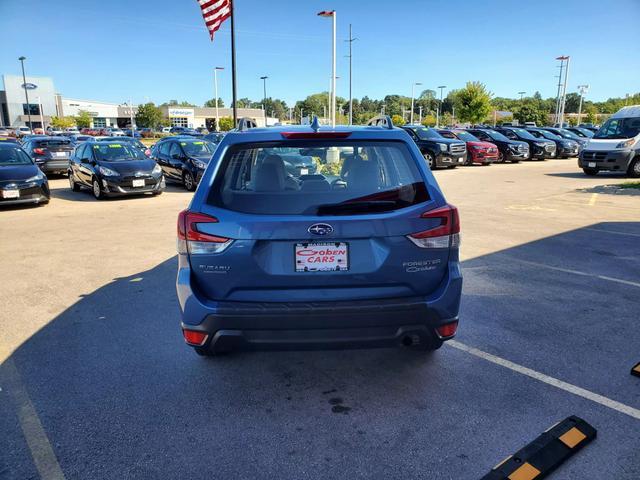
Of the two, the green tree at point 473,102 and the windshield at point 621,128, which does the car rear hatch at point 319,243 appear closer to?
the windshield at point 621,128

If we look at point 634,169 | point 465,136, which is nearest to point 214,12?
point 465,136

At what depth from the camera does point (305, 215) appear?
2.88m

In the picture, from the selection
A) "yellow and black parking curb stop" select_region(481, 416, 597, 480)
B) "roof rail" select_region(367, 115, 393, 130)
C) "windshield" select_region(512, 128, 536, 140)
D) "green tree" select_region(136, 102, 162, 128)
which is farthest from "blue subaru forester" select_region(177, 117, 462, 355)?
"green tree" select_region(136, 102, 162, 128)

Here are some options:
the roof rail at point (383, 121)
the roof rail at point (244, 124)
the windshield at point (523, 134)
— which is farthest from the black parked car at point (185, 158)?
the windshield at point (523, 134)

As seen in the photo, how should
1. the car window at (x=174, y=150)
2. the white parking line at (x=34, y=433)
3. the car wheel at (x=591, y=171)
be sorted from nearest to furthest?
the white parking line at (x=34, y=433) < the car window at (x=174, y=150) < the car wheel at (x=591, y=171)

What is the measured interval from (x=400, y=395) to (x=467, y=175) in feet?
56.6

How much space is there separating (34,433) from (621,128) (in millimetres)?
19581

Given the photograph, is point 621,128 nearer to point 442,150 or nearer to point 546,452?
point 442,150

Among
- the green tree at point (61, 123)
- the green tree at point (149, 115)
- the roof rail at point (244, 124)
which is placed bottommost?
the roof rail at point (244, 124)

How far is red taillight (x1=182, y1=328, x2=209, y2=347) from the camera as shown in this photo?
9.89 feet

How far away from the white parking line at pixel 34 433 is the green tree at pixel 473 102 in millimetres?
55090

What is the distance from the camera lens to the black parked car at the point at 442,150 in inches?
863

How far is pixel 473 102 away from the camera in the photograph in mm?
52656

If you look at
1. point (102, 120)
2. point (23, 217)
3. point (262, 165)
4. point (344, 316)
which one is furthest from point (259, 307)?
point (102, 120)
